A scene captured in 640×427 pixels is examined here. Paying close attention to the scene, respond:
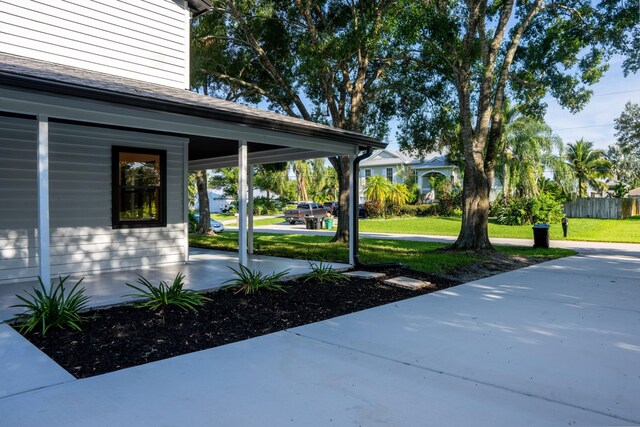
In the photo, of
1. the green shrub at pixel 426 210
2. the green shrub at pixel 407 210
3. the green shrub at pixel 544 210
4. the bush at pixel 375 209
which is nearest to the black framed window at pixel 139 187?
the green shrub at pixel 544 210

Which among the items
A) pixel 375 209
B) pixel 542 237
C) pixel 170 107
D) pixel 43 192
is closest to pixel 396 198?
pixel 375 209

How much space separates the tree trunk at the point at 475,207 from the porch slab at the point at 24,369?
9.99 meters

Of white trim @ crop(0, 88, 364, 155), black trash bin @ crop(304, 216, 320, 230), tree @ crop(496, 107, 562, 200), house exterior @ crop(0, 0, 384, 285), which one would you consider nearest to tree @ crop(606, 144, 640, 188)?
tree @ crop(496, 107, 562, 200)

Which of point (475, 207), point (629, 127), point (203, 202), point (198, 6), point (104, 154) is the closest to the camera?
point (104, 154)

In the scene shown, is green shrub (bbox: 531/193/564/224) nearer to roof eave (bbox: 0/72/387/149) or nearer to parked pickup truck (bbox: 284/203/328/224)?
parked pickup truck (bbox: 284/203/328/224)

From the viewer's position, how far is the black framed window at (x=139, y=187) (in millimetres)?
7957

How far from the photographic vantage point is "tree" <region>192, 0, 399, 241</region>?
12.4 meters

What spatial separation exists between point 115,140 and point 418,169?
103 ft

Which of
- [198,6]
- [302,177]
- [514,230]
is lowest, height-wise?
[514,230]

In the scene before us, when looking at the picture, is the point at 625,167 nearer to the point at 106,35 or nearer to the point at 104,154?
the point at 106,35

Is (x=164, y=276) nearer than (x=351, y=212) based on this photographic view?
Yes

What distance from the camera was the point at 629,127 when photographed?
49.1 m

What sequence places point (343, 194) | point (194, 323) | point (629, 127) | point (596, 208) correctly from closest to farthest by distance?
point (194, 323) < point (343, 194) < point (596, 208) < point (629, 127)

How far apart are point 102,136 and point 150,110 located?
9.36ft
